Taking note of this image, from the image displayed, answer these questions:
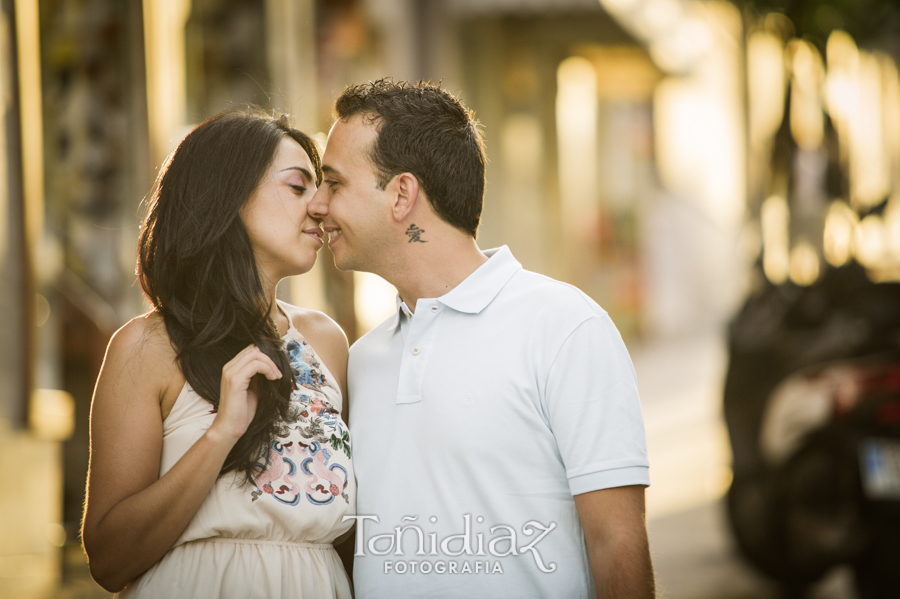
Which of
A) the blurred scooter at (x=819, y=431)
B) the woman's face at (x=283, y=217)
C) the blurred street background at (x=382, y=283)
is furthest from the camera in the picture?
the blurred street background at (x=382, y=283)

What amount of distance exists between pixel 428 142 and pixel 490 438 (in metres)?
0.85

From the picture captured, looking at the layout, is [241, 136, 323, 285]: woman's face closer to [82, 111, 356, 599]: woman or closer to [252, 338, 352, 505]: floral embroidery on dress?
[82, 111, 356, 599]: woman

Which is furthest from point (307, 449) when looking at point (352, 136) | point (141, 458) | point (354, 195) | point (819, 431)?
point (819, 431)

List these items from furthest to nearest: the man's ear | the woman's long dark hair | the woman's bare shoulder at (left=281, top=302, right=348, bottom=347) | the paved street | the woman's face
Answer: the paved street → the woman's bare shoulder at (left=281, top=302, right=348, bottom=347) → the man's ear → the woman's face → the woman's long dark hair

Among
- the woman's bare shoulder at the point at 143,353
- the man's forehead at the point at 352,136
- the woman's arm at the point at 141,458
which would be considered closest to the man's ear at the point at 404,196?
the man's forehead at the point at 352,136

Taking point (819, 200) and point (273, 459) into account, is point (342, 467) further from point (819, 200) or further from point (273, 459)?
point (819, 200)

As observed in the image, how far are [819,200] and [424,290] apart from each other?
4709mm

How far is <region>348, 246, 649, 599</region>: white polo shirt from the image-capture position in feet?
8.22

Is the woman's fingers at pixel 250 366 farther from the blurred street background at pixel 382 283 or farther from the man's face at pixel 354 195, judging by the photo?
the blurred street background at pixel 382 283

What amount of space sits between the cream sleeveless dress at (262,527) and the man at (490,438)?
0.45 ft

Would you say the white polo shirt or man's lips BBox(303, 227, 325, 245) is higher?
man's lips BBox(303, 227, 325, 245)

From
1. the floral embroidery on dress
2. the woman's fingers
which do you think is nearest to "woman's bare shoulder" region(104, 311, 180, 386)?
the woman's fingers

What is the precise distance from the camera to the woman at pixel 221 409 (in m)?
2.39

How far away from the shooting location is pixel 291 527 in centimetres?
248
